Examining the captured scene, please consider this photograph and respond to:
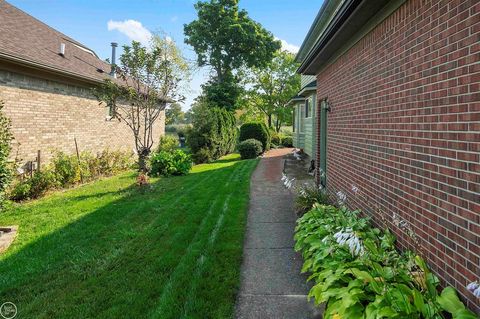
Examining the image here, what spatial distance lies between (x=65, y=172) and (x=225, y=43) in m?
24.4

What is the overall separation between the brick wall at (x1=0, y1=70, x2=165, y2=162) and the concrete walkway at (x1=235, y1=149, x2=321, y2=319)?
6.80 metres

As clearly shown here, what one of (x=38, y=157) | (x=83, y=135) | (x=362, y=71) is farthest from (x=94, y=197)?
(x=362, y=71)

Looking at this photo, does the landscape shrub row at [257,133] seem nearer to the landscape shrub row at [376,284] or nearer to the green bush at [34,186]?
the green bush at [34,186]

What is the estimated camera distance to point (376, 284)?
2576 mm

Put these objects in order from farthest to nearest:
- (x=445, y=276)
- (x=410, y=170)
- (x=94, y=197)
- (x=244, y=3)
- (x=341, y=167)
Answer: (x=244, y=3) < (x=94, y=197) < (x=341, y=167) < (x=410, y=170) < (x=445, y=276)

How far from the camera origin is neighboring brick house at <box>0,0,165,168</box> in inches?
358

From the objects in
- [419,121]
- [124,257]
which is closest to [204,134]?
[124,257]

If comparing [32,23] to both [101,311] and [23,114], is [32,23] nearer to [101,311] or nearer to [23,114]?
[23,114]

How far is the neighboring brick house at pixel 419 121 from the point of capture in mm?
2361

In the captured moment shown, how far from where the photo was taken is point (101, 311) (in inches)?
133

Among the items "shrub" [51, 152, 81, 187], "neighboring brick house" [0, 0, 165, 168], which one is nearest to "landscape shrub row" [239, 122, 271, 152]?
"neighboring brick house" [0, 0, 165, 168]

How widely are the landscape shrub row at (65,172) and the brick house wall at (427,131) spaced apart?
8200 mm

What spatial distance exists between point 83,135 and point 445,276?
12790mm

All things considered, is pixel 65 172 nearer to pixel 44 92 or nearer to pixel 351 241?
pixel 44 92
